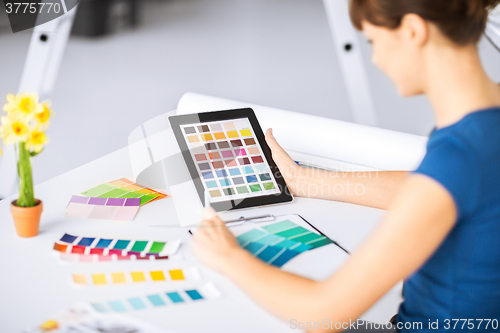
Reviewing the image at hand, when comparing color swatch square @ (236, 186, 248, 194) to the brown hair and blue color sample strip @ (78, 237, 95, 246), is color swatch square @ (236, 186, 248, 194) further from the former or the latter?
the brown hair

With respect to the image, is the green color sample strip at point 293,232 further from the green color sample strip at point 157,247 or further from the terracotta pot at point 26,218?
the terracotta pot at point 26,218

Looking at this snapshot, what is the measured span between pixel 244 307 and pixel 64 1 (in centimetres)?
77

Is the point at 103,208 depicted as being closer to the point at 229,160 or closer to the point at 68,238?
the point at 68,238

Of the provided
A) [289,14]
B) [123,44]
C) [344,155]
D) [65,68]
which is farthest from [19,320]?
[289,14]

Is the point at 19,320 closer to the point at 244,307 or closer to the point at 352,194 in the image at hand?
the point at 244,307

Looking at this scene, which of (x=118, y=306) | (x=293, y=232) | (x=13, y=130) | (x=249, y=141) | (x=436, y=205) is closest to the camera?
(x=436, y=205)

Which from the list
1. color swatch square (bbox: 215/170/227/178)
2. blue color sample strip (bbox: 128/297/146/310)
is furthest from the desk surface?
color swatch square (bbox: 215/170/227/178)

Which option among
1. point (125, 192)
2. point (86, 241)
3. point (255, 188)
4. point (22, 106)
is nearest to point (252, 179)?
point (255, 188)

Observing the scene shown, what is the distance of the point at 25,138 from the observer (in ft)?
3.29

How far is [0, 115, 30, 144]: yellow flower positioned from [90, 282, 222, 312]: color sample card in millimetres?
357

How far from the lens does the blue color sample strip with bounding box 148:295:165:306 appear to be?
0.88 meters

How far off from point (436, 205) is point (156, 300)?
1.60 feet

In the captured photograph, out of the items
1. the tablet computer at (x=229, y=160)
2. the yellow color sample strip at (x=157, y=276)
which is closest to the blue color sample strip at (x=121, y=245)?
the yellow color sample strip at (x=157, y=276)

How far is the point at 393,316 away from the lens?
963 millimetres
